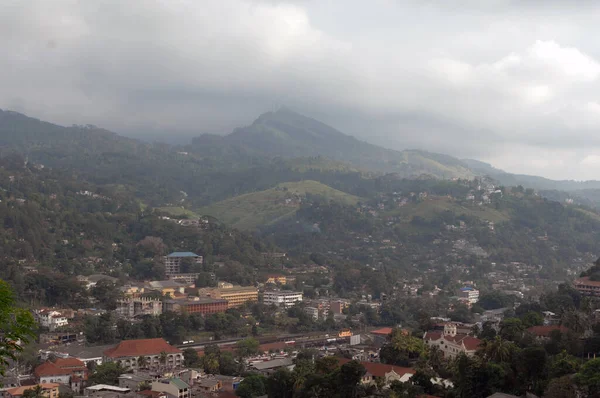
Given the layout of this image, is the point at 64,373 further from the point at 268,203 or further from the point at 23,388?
the point at 268,203

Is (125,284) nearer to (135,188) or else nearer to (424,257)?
(424,257)

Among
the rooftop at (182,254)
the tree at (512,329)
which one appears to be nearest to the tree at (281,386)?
the tree at (512,329)

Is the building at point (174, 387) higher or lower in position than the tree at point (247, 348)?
higher

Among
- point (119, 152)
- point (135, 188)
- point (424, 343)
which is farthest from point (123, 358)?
point (119, 152)

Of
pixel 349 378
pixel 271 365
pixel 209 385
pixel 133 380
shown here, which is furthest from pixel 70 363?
pixel 349 378

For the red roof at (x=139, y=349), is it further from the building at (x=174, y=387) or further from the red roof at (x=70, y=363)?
the building at (x=174, y=387)
